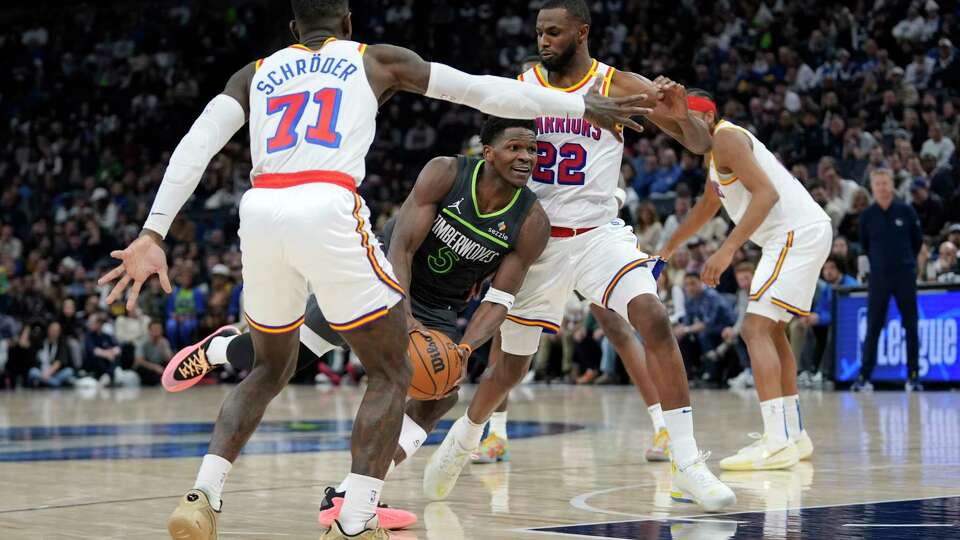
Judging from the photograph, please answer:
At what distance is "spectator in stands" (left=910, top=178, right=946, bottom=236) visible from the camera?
1426cm

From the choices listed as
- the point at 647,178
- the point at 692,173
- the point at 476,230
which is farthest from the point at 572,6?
the point at 647,178

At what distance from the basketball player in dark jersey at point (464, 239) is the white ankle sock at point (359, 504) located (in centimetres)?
119

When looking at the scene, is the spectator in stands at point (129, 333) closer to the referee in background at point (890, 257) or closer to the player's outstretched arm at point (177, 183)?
the referee in background at point (890, 257)

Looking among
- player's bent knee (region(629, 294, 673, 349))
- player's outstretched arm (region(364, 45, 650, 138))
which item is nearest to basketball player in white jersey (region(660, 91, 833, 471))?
player's bent knee (region(629, 294, 673, 349))

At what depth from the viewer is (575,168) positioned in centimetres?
588

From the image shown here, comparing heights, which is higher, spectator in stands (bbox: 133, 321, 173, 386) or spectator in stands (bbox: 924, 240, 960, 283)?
spectator in stands (bbox: 924, 240, 960, 283)

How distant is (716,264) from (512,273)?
4.15ft

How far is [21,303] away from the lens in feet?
64.0

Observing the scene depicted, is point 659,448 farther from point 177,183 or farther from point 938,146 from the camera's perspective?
point 938,146

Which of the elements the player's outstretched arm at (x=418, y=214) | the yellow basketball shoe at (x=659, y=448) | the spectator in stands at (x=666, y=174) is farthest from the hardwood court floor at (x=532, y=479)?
the spectator in stands at (x=666, y=174)

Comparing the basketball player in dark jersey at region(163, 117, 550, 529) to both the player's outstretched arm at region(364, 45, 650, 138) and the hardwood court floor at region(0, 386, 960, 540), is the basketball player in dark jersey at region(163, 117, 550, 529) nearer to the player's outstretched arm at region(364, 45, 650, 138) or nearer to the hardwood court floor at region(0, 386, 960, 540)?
the hardwood court floor at region(0, 386, 960, 540)

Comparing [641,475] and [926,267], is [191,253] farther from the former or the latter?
[641,475]

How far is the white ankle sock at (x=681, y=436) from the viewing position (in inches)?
205

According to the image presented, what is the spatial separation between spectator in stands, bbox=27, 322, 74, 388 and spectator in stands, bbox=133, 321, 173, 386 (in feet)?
3.02
